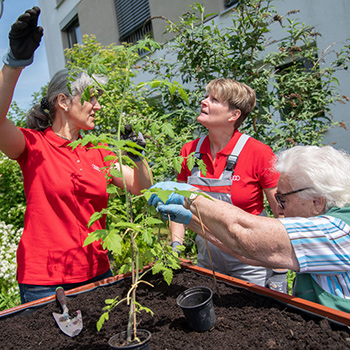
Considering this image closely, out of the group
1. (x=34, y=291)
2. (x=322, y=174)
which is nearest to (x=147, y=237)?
(x=322, y=174)

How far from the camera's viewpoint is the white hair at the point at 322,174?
1385mm

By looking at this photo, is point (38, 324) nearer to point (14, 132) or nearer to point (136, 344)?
point (136, 344)

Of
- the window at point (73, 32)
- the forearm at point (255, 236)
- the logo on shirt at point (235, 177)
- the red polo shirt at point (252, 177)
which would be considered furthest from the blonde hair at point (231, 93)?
the window at point (73, 32)

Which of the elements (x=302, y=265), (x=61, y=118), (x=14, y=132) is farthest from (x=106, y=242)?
(x=61, y=118)

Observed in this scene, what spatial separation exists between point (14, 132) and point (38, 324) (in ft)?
3.11

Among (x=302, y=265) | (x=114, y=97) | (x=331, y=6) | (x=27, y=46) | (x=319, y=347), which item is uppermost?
(x=331, y=6)

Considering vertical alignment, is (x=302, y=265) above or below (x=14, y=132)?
below

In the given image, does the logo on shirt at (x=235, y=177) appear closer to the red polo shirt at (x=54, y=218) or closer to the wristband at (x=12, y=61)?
the red polo shirt at (x=54, y=218)

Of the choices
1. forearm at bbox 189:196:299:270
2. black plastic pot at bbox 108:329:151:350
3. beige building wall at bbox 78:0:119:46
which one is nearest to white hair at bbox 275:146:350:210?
forearm at bbox 189:196:299:270

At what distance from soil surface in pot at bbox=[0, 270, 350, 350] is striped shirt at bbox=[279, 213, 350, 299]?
0.69 ft

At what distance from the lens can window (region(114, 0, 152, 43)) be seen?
27.7 feet

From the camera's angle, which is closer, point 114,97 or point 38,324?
point 38,324

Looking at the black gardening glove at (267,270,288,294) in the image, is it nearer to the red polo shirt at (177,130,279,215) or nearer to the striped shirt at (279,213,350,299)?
the red polo shirt at (177,130,279,215)

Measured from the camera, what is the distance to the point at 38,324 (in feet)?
5.12
